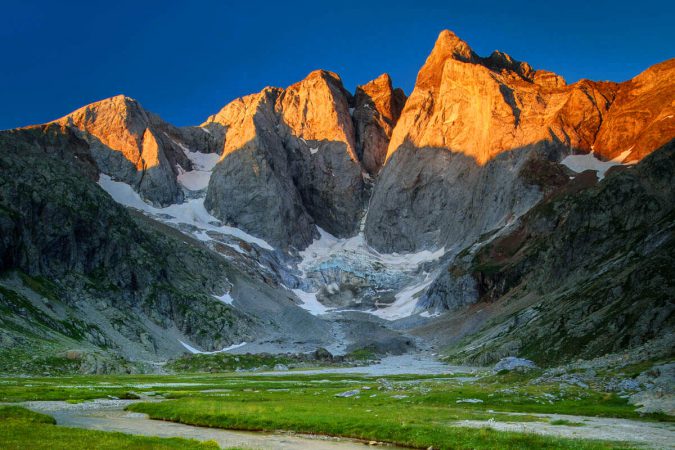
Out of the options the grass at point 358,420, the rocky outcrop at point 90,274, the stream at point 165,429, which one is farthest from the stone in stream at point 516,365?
the rocky outcrop at point 90,274

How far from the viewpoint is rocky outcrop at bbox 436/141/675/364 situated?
7919cm

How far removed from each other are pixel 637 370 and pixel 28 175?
544 ft

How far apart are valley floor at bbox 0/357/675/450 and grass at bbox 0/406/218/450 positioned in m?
0.12

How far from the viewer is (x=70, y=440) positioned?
92.4ft

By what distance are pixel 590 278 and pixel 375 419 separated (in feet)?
297

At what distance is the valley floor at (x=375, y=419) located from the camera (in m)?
29.7

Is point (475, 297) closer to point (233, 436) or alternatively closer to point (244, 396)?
point (244, 396)

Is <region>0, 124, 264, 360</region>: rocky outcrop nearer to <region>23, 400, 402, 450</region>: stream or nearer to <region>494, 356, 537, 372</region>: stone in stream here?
<region>23, 400, 402, 450</region>: stream

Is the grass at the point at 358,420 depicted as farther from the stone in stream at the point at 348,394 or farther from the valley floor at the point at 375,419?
the stone in stream at the point at 348,394

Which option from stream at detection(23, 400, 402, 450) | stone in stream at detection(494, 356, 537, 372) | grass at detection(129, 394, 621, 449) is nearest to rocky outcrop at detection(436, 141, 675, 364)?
stone in stream at detection(494, 356, 537, 372)

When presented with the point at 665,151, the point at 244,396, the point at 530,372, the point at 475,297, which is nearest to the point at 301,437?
the point at 244,396

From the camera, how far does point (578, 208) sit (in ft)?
508

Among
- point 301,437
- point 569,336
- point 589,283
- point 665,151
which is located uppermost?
point 665,151

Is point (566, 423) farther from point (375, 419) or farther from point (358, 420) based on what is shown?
point (358, 420)
